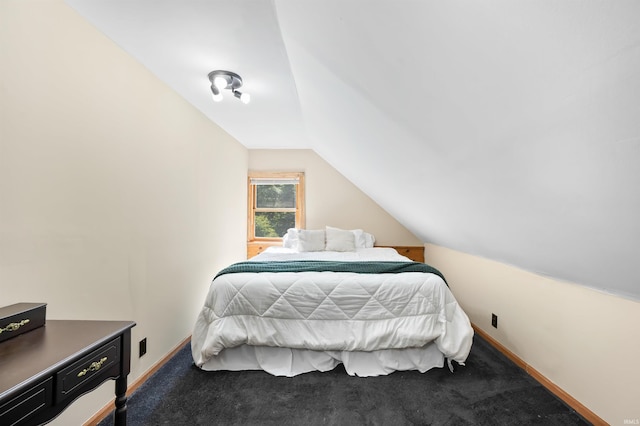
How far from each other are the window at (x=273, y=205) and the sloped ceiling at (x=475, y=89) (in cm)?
205

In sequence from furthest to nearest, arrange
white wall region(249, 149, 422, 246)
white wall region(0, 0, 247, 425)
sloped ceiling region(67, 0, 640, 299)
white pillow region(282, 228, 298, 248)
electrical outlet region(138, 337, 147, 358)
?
white wall region(249, 149, 422, 246), white pillow region(282, 228, 298, 248), electrical outlet region(138, 337, 147, 358), white wall region(0, 0, 247, 425), sloped ceiling region(67, 0, 640, 299)

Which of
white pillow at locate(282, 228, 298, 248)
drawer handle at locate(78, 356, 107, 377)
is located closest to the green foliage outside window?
white pillow at locate(282, 228, 298, 248)

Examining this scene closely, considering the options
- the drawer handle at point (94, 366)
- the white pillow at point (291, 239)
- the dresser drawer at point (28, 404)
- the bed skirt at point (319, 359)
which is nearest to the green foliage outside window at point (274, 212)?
the white pillow at point (291, 239)

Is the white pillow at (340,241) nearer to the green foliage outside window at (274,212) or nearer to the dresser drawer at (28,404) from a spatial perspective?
the green foliage outside window at (274,212)

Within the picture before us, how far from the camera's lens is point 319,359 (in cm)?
204

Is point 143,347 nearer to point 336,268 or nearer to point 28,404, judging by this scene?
point 28,404

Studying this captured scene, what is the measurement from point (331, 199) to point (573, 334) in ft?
10.2

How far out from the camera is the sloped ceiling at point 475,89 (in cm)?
66

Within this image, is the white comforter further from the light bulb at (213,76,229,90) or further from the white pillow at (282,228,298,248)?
the white pillow at (282,228,298,248)

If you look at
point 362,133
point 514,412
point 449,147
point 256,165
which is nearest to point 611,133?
point 449,147

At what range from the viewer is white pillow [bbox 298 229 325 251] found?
145 inches

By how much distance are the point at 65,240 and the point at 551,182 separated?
7.09 ft

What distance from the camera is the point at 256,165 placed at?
14.4 ft

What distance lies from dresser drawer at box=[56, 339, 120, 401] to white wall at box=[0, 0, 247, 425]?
1.81 ft
